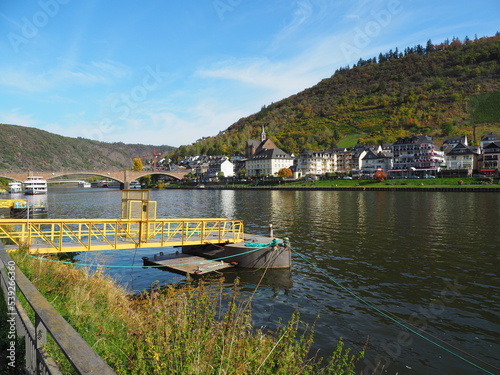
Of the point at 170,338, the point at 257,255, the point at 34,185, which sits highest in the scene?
the point at 34,185

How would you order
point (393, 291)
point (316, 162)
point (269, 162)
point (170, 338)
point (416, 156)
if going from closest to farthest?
point (170, 338) < point (393, 291) < point (416, 156) < point (316, 162) < point (269, 162)

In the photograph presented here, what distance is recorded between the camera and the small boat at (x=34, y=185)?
136 metres

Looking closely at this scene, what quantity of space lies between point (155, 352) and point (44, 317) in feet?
8.95

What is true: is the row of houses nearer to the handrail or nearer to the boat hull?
the boat hull

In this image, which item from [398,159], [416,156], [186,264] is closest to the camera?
[186,264]

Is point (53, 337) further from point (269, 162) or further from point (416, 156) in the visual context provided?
point (269, 162)

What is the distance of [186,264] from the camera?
21250 mm

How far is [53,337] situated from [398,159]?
163 m

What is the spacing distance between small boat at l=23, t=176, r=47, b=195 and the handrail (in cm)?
15315

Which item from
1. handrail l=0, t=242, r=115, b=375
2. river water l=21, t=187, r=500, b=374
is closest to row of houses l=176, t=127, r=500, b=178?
river water l=21, t=187, r=500, b=374

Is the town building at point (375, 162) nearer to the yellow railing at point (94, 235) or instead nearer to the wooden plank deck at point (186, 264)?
the wooden plank deck at point (186, 264)

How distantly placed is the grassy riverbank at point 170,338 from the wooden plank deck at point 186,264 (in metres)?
7.53

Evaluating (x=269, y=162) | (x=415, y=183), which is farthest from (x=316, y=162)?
(x=415, y=183)

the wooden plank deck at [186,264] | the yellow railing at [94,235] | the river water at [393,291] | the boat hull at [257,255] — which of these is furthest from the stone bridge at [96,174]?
the boat hull at [257,255]
